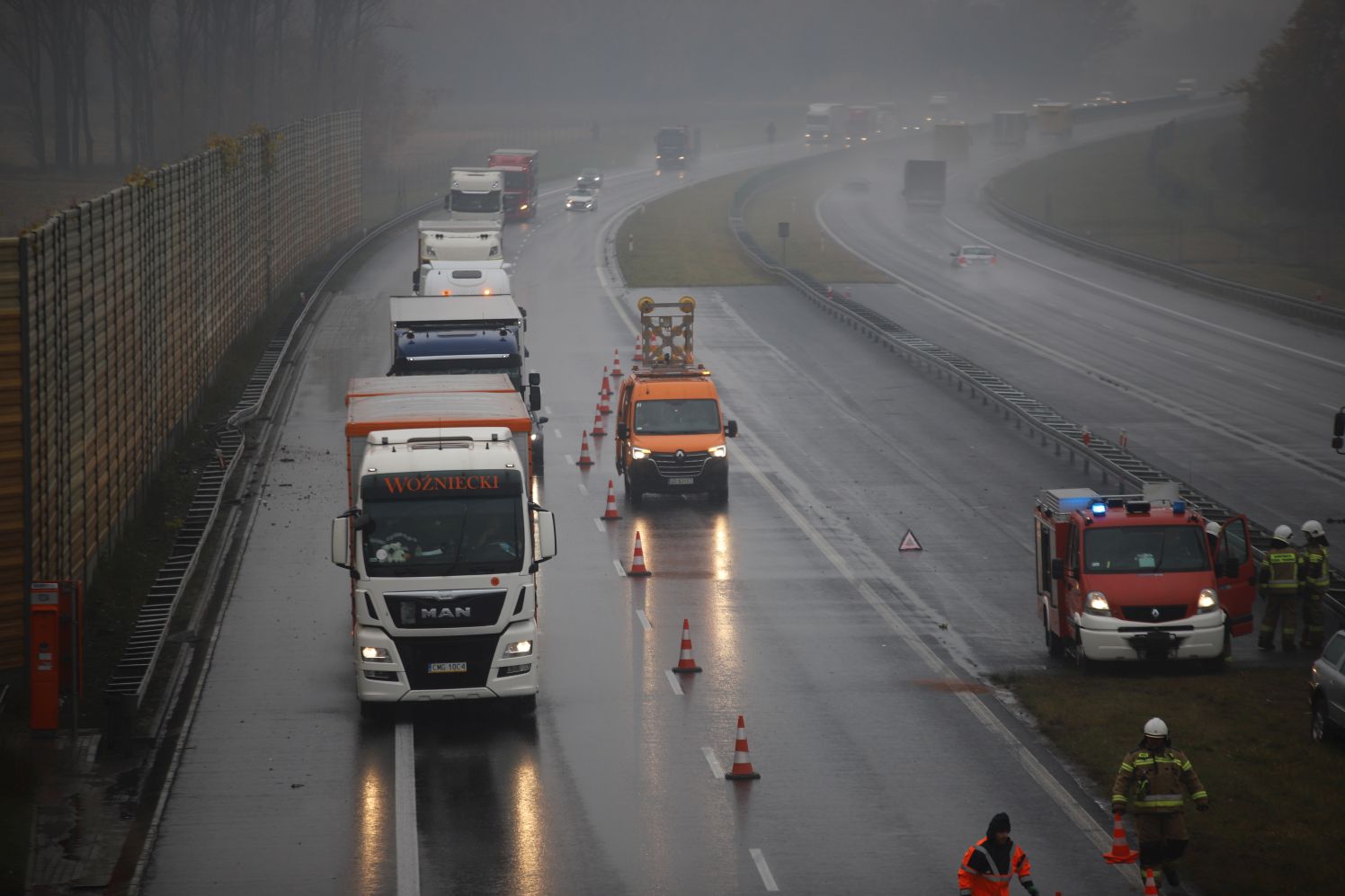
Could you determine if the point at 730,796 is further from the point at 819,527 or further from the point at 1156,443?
the point at 1156,443

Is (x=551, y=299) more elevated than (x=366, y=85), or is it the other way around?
(x=366, y=85)

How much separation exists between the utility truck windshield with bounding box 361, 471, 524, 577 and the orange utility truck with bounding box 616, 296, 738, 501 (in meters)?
13.5

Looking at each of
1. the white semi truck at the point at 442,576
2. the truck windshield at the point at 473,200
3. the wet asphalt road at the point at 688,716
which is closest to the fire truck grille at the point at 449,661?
the white semi truck at the point at 442,576

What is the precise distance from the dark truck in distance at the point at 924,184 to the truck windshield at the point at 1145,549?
82691mm

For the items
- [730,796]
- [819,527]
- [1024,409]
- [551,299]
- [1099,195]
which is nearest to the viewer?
[730,796]

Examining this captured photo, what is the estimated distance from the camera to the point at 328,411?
143ft

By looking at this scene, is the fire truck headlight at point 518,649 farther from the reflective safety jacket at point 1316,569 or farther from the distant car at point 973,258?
the distant car at point 973,258

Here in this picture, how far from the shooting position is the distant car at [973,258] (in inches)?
3059

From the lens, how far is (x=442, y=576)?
780 inches

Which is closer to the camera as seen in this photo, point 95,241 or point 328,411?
point 95,241

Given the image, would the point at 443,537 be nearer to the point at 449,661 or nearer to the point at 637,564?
the point at 449,661

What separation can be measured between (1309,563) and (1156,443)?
16081 mm

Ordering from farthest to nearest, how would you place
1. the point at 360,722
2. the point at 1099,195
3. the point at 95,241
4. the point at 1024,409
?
the point at 1099,195 < the point at 1024,409 < the point at 95,241 < the point at 360,722

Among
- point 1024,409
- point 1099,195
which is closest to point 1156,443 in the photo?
point 1024,409
